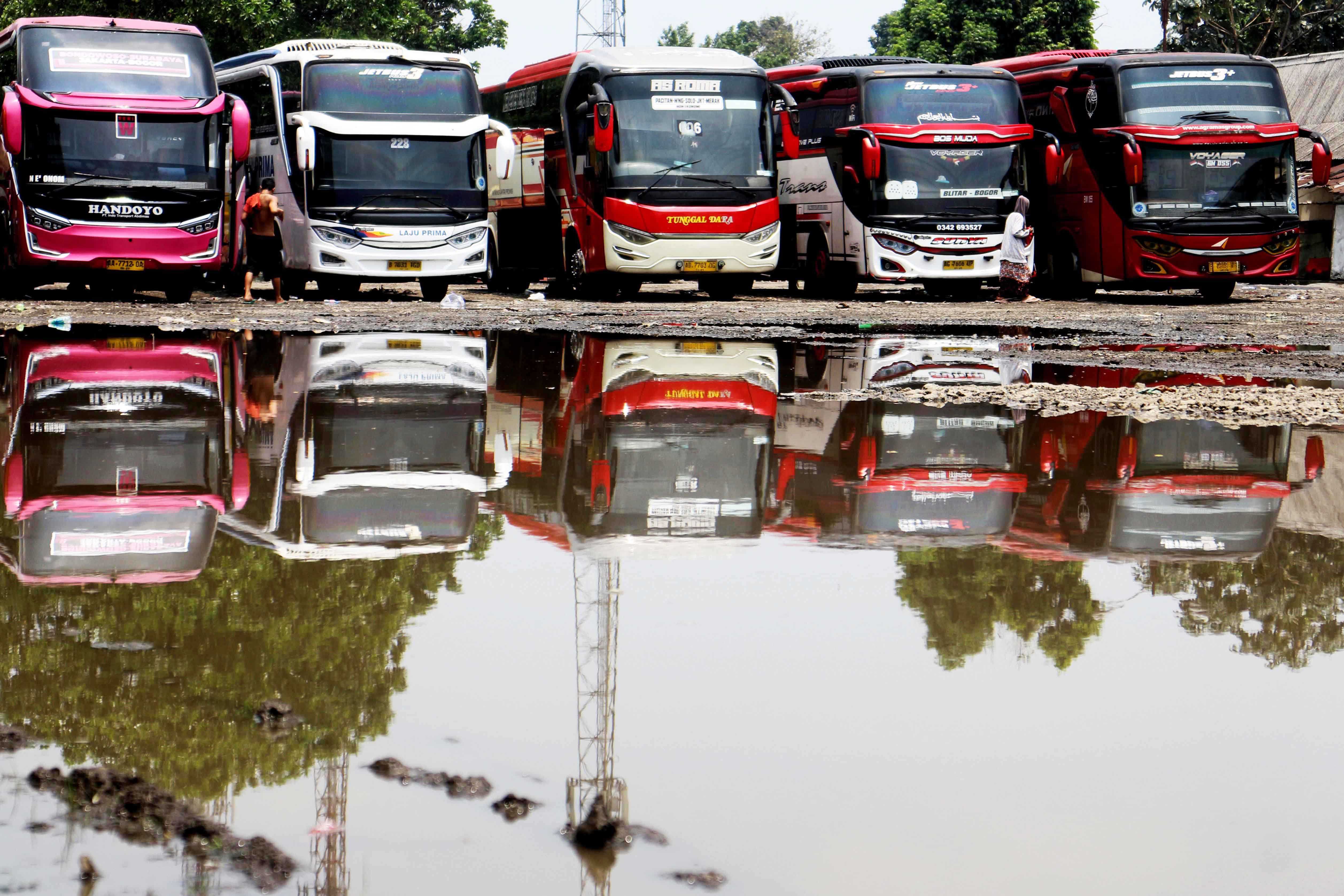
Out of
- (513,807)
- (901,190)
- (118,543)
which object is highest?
(513,807)

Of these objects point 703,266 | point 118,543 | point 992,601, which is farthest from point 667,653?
point 703,266

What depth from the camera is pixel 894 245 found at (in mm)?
24125

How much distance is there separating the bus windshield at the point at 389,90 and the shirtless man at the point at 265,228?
1407 mm

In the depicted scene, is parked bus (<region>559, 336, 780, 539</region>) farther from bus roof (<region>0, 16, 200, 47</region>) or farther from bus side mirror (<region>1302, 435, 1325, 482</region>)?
bus roof (<region>0, 16, 200, 47</region>)

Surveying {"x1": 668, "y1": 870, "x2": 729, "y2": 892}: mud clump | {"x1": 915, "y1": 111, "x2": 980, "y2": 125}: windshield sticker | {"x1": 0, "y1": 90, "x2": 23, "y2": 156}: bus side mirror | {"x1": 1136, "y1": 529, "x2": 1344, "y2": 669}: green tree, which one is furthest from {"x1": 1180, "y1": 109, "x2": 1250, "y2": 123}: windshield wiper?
{"x1": 668, "y1": 870, "x2": 729, "y2": 892}: mud clump

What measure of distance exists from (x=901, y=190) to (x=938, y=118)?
123 centimetres

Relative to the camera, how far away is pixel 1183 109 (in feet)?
77.5

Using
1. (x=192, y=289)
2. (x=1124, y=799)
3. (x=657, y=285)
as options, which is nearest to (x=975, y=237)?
(x=657, y=285)

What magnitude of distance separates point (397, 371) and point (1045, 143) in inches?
612

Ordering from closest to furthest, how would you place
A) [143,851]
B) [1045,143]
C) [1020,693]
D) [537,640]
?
[143,851], [1020,693], [537,640], [1045,143]

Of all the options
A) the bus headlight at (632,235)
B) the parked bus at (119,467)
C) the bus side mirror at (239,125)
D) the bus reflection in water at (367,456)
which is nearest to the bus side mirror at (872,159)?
the bus headlight at (632,235)

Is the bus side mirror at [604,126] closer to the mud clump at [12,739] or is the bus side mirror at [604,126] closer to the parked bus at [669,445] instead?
the parked bus at [669,445]

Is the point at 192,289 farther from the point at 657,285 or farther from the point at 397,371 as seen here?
the point at 397,371

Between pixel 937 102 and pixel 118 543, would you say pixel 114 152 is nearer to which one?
pixel 937 102
